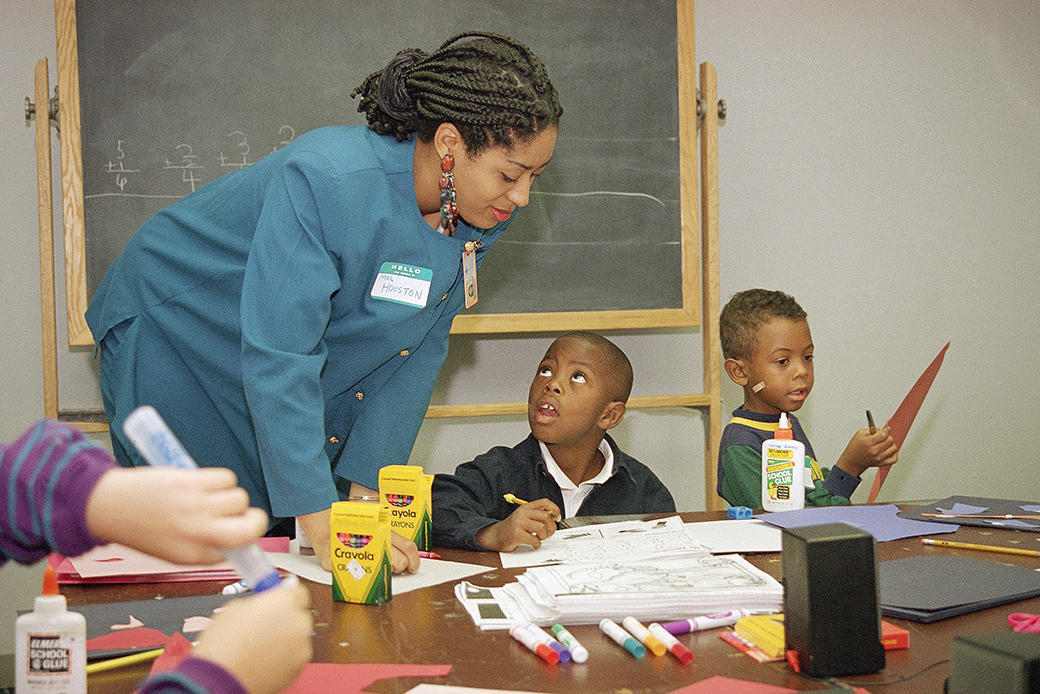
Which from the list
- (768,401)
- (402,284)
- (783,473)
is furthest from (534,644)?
(768,401)

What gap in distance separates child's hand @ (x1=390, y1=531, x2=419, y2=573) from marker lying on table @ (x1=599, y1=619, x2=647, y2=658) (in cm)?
35

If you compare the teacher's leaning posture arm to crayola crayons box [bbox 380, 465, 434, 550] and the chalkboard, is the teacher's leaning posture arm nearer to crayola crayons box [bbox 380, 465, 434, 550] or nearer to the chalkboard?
crayola crayons box [bbox 380, 465, 434, 550]

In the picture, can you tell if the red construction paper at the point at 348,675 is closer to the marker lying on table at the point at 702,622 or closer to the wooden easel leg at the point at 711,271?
the marker lying on table at the point at 702,622

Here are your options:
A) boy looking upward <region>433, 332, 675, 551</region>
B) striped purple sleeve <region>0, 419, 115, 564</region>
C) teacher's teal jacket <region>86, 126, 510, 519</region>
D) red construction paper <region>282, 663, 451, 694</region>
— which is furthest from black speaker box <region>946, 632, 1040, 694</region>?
boy looking upward <region>433, 332, 675, 551</region>

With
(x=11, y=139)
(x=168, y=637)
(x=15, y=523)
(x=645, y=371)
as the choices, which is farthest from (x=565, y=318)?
(x=15, y=523)

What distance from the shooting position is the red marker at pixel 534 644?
2.98 ft

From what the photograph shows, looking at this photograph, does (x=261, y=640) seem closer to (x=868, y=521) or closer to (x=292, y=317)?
(x=292, y=317)

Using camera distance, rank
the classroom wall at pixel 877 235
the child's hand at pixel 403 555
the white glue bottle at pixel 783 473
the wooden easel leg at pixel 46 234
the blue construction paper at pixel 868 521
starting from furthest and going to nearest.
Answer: the classroom wall at pixel 877 235
the wooden easel leg at pixel 46 234
the white glue bottle at pixel 783 473
the blue construction paper at pixel 868 521
the child's hand at pixel 403 555

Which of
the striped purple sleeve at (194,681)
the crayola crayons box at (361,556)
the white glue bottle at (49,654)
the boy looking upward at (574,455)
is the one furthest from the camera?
the boy looking upward at (574,455)

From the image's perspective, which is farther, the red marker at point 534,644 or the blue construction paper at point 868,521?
the blue construction paper at point 868,521

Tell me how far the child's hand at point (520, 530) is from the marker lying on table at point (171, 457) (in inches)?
33.5

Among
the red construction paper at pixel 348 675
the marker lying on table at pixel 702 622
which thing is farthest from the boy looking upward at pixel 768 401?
the red construction paper at pixel 348 675

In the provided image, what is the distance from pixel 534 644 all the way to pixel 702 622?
0.65 feet

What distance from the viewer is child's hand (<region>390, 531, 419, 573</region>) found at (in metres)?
1.27
